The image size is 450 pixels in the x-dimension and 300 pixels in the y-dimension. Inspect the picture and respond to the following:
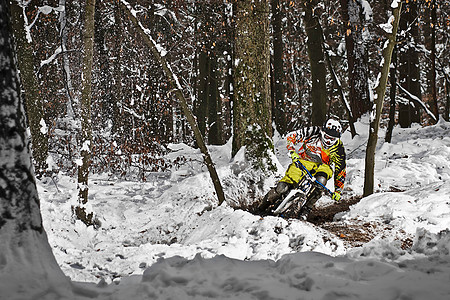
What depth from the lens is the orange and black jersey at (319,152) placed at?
5.74 metres

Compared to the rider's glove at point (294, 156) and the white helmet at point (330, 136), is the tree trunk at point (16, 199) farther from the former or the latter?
the white helmet at point (330, 136)

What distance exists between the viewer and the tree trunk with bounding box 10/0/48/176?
763cm

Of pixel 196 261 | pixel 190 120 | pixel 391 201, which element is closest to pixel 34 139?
pixel 190 120

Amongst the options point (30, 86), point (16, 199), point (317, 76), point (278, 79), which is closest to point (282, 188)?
point (16, 199)

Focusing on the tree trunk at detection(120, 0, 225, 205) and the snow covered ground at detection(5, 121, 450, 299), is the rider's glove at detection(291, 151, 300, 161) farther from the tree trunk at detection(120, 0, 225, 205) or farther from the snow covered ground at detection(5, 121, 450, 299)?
the tree trunk at detection(120, 0, 225, 205)

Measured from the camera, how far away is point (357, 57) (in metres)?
10.6

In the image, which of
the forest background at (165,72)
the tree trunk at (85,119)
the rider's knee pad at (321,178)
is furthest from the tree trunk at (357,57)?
the tree trunk at (85,119)

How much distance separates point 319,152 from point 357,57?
594 cm

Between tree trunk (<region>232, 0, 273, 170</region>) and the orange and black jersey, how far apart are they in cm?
106

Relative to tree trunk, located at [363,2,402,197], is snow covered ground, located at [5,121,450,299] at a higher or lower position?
lower

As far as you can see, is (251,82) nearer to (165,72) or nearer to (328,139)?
(165,72)

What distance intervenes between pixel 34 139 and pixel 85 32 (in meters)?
3.18

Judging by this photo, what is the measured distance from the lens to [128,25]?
12164 mm

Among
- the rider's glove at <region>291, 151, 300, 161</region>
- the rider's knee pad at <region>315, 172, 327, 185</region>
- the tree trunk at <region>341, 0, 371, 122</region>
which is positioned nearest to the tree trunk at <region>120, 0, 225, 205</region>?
the rider's glove at <region>291, 151, 300, 161</region>
